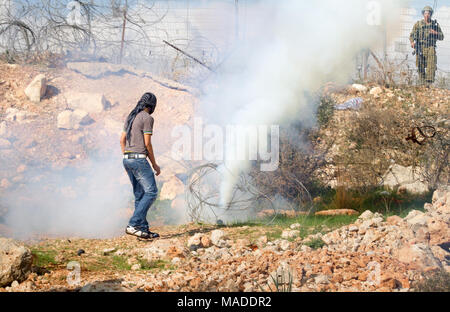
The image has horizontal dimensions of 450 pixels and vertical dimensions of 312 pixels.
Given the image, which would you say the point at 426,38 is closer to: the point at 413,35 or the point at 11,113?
the point at 413,35

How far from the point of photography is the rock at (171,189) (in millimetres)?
8117

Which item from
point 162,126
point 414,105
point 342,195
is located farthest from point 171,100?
point 414,105

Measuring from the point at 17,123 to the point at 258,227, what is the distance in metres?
6.50

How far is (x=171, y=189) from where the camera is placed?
322 inches

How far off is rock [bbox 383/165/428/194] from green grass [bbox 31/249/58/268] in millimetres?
5899

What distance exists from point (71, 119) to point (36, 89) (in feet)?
4.11

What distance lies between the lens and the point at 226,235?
5.52m

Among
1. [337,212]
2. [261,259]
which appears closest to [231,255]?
[261,259]

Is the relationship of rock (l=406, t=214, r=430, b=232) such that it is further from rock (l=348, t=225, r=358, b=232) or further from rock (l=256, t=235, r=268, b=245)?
rock (l=256, t=235, r=268, b=245)

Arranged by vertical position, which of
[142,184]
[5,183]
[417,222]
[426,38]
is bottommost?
[417,222]

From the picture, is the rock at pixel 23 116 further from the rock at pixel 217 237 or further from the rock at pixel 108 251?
the rock at pixel 217 237

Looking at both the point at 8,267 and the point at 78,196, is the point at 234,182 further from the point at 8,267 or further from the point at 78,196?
the point at 8,267

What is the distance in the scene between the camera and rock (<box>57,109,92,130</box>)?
10.2m

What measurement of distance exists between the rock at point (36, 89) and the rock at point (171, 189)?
14.7 ft
